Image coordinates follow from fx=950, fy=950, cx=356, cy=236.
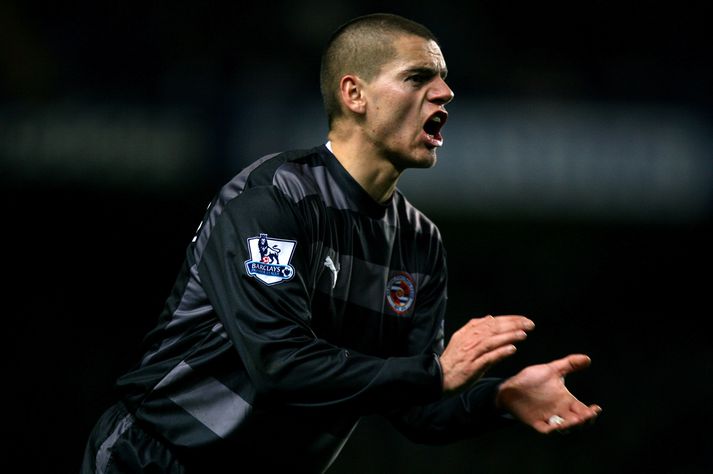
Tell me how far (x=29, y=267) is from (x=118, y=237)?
63 centimetres

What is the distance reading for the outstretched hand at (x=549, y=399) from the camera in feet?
8.48

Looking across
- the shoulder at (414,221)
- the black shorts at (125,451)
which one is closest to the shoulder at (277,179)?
the shoulder at (414,221)

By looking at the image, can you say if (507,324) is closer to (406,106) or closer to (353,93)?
(406,106)

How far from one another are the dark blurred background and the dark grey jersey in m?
3.38

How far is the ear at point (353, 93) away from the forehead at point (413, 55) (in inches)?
4.0

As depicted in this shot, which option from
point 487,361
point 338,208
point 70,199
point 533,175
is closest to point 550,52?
point 533,175

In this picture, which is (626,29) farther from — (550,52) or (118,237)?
(118,237)

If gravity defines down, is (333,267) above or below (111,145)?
above

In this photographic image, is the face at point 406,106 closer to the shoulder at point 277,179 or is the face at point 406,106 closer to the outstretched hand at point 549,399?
the shoulder at point 277,179

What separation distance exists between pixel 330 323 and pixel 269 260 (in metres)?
0.38

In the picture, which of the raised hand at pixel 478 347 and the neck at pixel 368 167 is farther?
the neck at pixel 368 167

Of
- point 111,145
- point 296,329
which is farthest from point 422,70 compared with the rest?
point 111,145

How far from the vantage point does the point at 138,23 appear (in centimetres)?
695

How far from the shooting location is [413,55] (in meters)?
2.91
